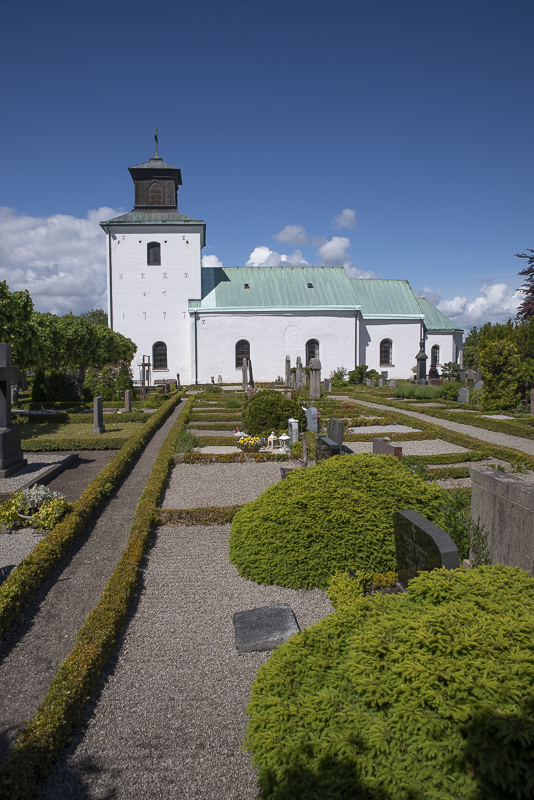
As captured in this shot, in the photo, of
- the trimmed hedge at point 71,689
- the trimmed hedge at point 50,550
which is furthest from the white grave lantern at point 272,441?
the trimmed hedge at point 71,689

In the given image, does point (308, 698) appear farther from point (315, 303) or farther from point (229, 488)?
point (315, 303)

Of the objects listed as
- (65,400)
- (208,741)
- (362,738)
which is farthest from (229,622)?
(65,400)

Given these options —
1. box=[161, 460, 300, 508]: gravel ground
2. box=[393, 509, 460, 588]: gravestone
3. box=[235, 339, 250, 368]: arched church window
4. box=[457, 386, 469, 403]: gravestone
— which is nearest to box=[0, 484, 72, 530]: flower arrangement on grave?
box=[161, 460, 300, 508]: gravel ground

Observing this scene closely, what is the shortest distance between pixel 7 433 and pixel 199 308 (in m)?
19.9

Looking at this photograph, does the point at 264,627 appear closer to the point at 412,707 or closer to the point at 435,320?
the point at 412,707

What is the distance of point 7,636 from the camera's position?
11.7 ft

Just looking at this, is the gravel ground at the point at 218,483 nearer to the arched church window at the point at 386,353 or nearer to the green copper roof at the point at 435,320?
the arched church window at the point at 386,353

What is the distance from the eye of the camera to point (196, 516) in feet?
19.5

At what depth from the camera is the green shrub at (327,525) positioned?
4.24m

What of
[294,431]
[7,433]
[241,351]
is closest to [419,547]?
[294,431]

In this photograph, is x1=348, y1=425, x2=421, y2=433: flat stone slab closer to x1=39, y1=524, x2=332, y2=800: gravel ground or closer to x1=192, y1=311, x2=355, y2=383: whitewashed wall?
x1=39, y1=524, x2=332, y2=800: gravel ground

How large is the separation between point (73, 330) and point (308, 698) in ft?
62.8

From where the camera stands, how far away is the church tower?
26922mm

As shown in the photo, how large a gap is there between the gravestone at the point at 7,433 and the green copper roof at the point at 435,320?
26.5m
